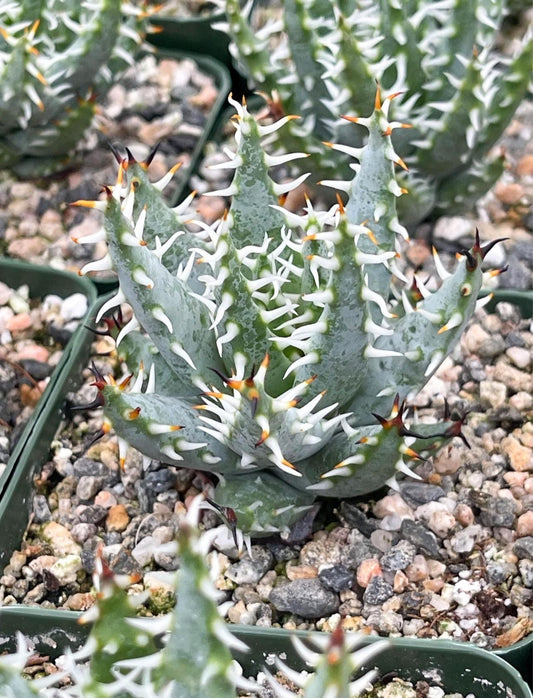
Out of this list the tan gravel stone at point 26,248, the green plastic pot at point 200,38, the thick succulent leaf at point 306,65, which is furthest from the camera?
the green plastic pot at point 200,38

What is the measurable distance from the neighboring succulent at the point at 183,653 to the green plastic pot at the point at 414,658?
311 mm

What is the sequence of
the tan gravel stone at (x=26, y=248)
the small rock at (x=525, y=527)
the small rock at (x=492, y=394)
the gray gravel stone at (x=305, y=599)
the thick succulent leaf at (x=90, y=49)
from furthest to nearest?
the tan gravel stone at (x=26, y=248) < the thick succulent leaf at (x=90, y=49) < the small rock at (x=492, y=394) < the small rock at (x=525, y=527) < the gray gravel stone at (x=305, y=599)

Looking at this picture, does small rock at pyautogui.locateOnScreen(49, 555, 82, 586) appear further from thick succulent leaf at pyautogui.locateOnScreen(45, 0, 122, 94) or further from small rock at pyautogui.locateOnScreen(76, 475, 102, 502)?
thick succulent leaf at pyautogui.locateOnScreen(45, 0, 122, 94)

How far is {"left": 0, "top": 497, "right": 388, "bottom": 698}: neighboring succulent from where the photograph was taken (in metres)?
0.76

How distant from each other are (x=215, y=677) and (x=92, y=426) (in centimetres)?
94

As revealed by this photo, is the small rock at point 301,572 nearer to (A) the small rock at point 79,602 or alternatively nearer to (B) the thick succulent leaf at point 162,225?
(A) the small rock at point 79,602

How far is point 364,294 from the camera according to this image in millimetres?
1224

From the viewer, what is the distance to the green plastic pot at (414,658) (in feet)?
4.10

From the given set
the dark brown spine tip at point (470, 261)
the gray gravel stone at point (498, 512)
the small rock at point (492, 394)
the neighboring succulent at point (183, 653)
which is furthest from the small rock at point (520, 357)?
the neighboring succulent at point (183, 653)

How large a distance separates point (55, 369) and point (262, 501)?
58 cm

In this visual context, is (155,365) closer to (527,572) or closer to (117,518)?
(117,518)

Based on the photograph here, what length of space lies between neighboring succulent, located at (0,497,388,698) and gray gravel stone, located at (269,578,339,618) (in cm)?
41

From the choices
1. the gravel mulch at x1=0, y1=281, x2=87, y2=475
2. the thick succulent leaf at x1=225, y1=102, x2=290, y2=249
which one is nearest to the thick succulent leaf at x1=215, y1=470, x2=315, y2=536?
the thick succulent leaf at x1=225, y1=102, x2=290, y2=249

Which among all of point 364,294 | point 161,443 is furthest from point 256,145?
point 161,443
